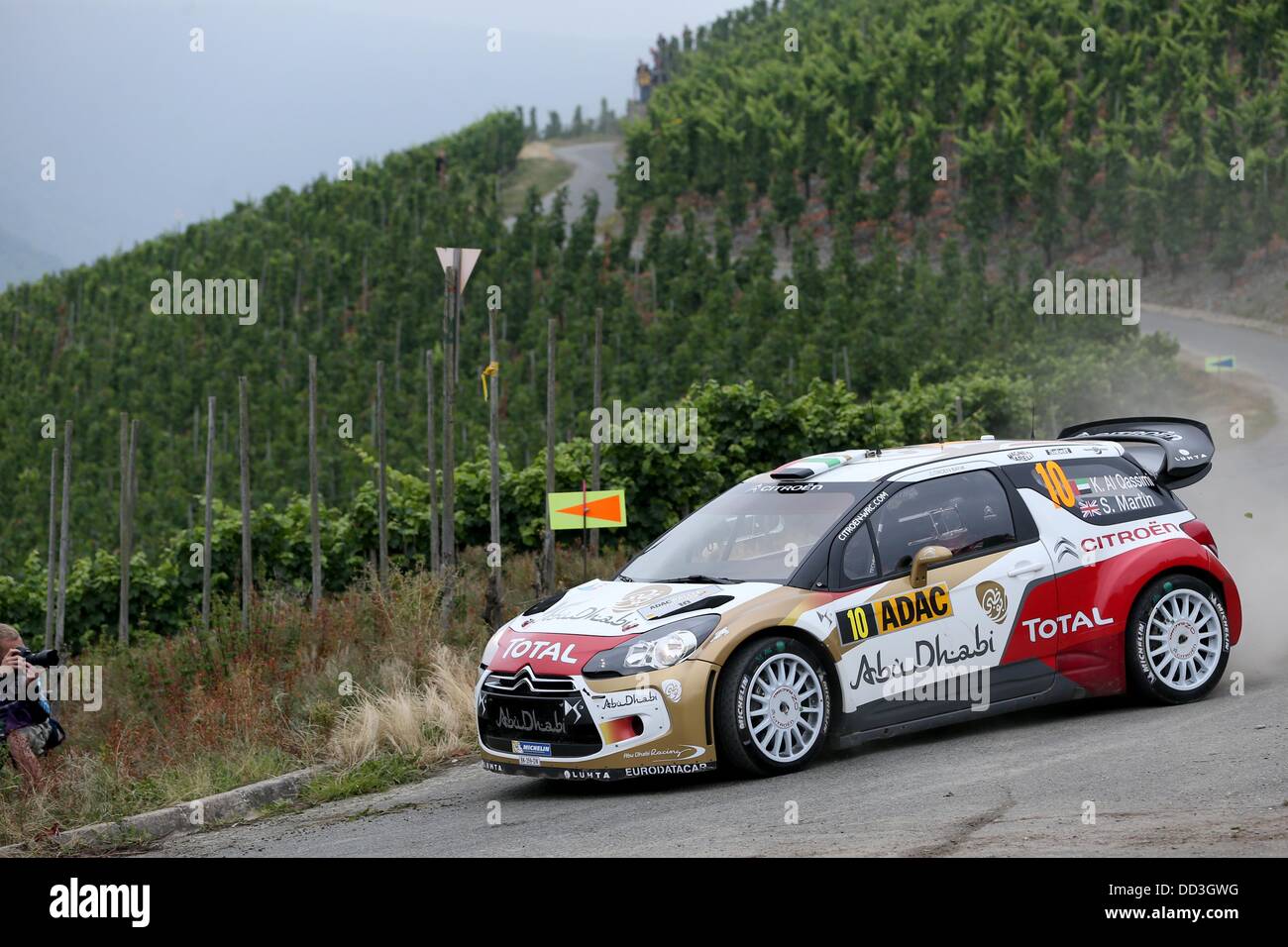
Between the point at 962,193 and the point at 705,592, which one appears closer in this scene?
the point at 705,592

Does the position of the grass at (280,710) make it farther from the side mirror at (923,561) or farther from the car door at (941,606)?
the side mirror at (923,561)

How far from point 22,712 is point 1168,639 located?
23.3 ft

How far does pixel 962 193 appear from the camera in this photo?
212ft

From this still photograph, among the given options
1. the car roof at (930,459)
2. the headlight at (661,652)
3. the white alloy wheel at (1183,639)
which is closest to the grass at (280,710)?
the headlight at (661,652)

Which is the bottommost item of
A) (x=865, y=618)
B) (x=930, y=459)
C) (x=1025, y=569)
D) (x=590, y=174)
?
(x=865, y=618)

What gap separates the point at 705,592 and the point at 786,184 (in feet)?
188

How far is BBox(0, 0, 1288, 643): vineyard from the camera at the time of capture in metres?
23.3

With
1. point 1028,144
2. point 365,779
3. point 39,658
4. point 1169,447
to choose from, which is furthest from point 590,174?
point 365,779

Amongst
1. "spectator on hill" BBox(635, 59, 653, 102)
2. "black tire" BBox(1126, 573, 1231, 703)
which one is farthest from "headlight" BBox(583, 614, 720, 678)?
"spectator on hill" BBox(635, 59, 653, 102)

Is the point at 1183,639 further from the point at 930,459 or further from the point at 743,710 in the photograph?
the point at 743,710

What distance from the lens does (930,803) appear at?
7.69m

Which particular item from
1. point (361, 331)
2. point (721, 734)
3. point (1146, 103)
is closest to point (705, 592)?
point (721, 734)
